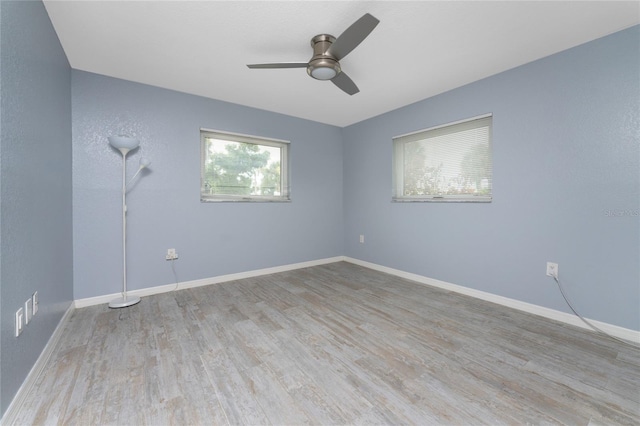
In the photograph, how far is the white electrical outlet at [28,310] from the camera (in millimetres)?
1451

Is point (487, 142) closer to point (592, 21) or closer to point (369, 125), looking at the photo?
point (592, 21)

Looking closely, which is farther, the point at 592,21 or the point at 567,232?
the point at 567,232

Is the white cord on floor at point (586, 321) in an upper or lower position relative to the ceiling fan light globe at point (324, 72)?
lower

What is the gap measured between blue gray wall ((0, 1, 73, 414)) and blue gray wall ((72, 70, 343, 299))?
0.33 metres

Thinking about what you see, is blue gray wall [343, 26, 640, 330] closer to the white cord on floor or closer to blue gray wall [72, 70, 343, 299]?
the white cord on floor

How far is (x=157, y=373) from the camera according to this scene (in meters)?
1.58

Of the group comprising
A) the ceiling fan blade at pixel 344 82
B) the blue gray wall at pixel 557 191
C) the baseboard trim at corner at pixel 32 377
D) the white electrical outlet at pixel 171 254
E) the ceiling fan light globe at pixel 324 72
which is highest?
the ceiling fan blade at pixel 344 82

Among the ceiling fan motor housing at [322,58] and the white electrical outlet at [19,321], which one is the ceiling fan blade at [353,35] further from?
the white electrical outlet at [19,321]

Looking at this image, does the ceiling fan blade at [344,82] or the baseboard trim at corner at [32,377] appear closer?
the baseboard trim at corner at [32,377]

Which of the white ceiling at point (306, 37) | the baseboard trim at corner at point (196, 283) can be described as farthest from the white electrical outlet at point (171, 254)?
the white ceiling at point (306, 37)

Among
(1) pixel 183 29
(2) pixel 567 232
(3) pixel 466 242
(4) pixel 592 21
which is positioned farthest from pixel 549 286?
(1) pixel 183 29

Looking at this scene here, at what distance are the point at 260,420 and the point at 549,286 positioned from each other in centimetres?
267

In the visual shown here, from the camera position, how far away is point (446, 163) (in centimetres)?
322

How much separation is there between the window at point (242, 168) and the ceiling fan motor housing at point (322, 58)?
1883mm
